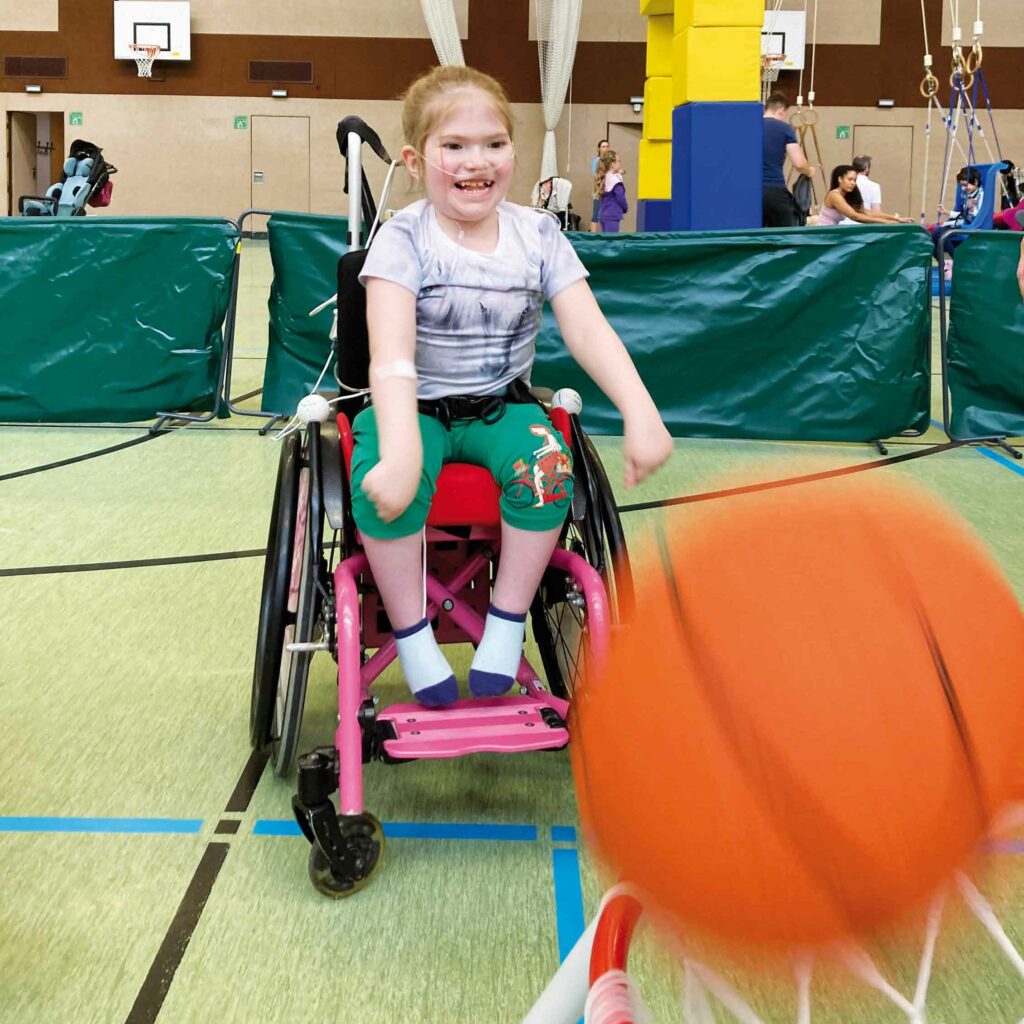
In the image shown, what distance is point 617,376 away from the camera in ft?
5.84

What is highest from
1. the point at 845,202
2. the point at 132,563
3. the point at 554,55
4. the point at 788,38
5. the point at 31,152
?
the point at 788,38

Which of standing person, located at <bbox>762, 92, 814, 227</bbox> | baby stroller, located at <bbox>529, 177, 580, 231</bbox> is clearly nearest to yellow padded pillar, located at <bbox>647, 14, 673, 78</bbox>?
baby stroller, located at <bbox>529, 177, 580, 231</bbox>

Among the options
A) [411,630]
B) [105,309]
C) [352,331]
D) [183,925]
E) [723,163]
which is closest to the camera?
[183,925]

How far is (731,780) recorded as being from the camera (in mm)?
778

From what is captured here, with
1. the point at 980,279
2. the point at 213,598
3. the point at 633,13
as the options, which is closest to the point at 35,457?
the point at 213,598

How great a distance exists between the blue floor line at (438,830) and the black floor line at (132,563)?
4.94 feet

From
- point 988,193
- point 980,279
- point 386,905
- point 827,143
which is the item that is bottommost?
point 386,905

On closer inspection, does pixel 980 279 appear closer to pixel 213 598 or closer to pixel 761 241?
pixel 761 241

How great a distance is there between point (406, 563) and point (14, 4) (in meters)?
20.4

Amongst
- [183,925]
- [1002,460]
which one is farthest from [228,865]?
[1002,460]

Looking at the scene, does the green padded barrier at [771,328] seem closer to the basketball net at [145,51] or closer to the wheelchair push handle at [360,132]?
the wheelchair push handle at [360,132]

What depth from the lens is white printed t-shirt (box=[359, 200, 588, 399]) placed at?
6.03ft

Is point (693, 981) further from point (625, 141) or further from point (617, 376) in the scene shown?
point (625, 141)

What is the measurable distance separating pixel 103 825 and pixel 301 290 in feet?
11.7
